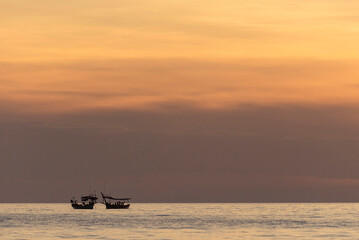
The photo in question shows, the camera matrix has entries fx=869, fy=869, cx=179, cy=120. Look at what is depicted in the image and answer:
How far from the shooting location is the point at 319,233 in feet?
435

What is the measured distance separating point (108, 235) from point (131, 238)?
7.16 m

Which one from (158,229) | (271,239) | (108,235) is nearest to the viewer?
(271,239)

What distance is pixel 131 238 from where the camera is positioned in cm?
12025

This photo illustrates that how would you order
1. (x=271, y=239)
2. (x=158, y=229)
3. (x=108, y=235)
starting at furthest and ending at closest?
(x=158, y=229)
(x=108, y=235)
(x=271, y=239)

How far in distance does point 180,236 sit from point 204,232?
11999 mm

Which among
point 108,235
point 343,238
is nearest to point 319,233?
point 343,238

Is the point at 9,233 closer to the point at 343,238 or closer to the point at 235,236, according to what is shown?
the point at 235,236

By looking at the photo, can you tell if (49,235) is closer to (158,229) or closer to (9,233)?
(9,233)

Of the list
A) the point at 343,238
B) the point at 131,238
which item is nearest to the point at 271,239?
the point at 343,238

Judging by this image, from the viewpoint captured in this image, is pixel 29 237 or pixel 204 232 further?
pixel 204 232

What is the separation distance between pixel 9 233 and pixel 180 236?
26898 millimetres

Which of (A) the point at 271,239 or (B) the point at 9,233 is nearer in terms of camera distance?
(A) the point at 271,239

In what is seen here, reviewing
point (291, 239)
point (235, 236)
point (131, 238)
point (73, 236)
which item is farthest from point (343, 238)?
point (73, 236)

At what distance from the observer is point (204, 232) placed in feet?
439
